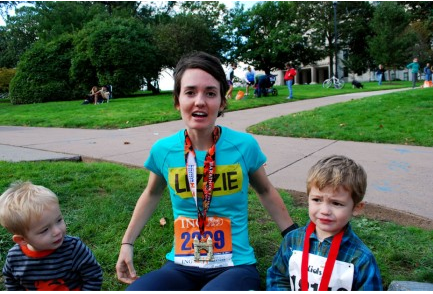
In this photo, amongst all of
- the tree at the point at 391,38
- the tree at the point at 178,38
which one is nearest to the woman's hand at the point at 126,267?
the tree at the point at 178,38

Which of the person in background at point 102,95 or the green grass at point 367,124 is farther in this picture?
the person in background at point 102,95

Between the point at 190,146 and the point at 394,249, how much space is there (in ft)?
5.60

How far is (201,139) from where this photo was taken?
2.32 meters

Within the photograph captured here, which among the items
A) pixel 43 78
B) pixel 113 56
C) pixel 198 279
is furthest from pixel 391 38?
pixel 198 279

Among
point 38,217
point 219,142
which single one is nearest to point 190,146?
point 219,142

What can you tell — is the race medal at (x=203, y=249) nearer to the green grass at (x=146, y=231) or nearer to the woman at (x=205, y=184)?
the woman at (x=205, y=184)

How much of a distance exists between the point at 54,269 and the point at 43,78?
2722 cm

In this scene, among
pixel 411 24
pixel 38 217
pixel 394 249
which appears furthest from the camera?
pixel 411 24

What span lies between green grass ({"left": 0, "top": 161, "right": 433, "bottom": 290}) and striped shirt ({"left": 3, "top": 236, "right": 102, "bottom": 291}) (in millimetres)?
342

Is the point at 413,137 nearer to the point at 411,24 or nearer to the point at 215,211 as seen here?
the point at 215,211

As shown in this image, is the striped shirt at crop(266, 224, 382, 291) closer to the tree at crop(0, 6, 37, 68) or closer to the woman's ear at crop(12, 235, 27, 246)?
the woman's ear at crop(12, 235, 27, 246)

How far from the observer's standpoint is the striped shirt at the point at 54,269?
2.18 m

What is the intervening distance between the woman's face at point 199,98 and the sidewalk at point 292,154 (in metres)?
2.23

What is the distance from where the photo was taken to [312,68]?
66.1 meters
